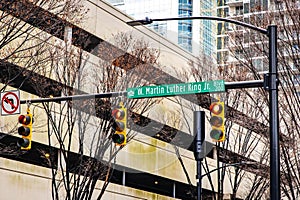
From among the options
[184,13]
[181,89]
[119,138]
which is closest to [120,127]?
[119,138]

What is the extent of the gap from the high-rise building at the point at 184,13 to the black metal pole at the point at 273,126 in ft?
373

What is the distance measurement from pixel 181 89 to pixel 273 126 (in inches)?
120

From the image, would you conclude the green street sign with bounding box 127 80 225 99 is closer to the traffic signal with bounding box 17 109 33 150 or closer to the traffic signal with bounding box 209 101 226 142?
the traffic signal with bounding box 209 101 226 142

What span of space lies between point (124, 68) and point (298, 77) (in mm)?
6984

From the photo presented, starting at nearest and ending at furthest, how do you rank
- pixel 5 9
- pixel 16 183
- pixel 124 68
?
pixel 5 9
pixel 124 68
pixel 16 183

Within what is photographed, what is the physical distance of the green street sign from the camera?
53.5 ft

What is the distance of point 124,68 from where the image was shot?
27203mm

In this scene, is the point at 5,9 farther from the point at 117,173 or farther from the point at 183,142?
the point at 183,142

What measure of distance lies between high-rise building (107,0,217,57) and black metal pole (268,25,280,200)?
113627 millimetres

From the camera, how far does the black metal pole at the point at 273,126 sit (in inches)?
552

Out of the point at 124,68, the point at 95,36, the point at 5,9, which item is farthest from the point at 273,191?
the point at 95,36

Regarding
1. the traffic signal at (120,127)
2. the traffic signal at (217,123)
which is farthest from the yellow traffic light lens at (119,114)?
the traffic signal at (217,123)

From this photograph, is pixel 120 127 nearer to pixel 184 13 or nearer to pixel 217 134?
pixel 217 134

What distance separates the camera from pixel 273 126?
14.4 meters
